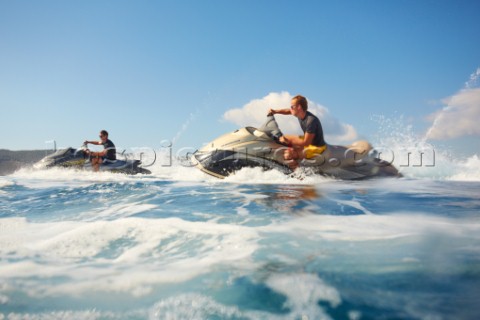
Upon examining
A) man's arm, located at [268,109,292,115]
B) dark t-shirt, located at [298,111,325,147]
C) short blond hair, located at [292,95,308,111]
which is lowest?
dark t-shirt, located at [298,111,325,147]

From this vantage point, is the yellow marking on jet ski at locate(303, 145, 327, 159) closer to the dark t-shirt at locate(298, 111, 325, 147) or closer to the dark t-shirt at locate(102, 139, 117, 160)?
the dark t-shirt at locate(298, 111, 325, 147)

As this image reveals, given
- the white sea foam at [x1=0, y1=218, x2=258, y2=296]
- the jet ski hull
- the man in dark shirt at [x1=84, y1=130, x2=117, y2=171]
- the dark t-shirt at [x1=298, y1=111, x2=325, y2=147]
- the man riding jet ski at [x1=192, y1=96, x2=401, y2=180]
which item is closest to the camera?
the white sea foam at [x1=0, y1=218, x2=258, y2=296]

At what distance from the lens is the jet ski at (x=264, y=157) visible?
8055mm

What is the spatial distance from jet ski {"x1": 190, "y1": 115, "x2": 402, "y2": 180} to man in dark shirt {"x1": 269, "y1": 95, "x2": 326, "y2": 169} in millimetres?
143

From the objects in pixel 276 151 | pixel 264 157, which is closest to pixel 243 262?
pixel 264 157

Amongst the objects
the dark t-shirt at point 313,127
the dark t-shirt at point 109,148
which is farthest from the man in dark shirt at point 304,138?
the dark t-shirt at point 109,148

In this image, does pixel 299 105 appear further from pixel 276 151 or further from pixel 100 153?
pixel 100 153

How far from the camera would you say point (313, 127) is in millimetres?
7941

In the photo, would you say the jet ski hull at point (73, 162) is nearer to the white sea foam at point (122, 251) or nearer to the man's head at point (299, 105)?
the man's head at point (299, 105)

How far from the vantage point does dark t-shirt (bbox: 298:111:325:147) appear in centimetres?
793

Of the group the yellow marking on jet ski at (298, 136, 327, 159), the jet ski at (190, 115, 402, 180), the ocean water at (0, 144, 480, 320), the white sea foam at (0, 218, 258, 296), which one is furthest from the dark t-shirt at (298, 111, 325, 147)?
the white sea foam at (0, 218, 258, 296)

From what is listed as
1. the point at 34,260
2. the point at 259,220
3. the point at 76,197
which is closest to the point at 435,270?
the point at 259,220

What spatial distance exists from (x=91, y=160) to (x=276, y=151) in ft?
23.6

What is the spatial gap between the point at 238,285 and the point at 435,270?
127 cm
